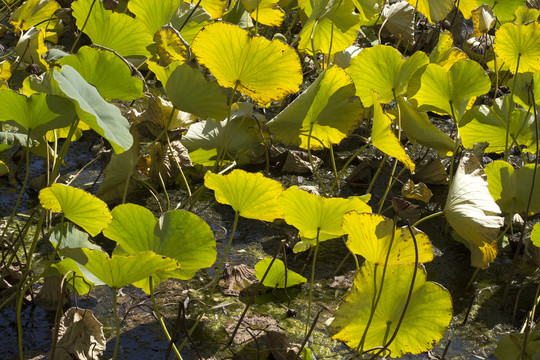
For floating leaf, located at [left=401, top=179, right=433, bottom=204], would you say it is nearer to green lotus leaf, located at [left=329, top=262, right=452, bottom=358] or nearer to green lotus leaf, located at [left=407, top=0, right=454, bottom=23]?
green lotus leaf, located at [left=329, top=262, right=452, bottom=358]

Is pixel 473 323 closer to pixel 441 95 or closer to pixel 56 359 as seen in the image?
pixel 441 95

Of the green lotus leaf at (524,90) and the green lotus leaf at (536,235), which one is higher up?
the green lotus leaf at (524,90)

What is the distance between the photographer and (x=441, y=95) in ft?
4.58

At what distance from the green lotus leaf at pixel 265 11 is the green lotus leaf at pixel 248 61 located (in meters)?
0.63

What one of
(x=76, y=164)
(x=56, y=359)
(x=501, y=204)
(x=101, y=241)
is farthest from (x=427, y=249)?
(x=76, y=164)

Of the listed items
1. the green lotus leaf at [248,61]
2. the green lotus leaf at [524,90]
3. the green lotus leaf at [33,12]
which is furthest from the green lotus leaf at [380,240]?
the green lotus leaf at [33,12]

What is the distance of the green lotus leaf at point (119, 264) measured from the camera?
0.78 meters

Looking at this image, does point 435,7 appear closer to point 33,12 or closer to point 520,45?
point 520,45

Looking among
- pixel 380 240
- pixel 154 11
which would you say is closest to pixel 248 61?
pixel 380 240

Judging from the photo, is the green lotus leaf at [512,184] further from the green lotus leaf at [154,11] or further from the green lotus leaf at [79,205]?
the green lotus leaf at [154,11]

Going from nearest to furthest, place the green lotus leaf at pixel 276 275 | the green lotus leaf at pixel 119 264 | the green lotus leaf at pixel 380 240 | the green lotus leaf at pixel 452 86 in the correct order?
the green lotus leaf at pixel 119 264, the green lotus leaf at pixel 380 240, the green lotus leaf at pixel 276 275, the green lotus leaf at pixel 452 86

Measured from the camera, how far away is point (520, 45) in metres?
1.62

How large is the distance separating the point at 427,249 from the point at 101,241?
2.20 ft

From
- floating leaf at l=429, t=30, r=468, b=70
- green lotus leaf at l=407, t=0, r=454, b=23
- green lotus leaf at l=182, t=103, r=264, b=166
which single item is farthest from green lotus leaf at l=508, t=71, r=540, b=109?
green lotus leaf at l=182, t=103, r=264, b=166
